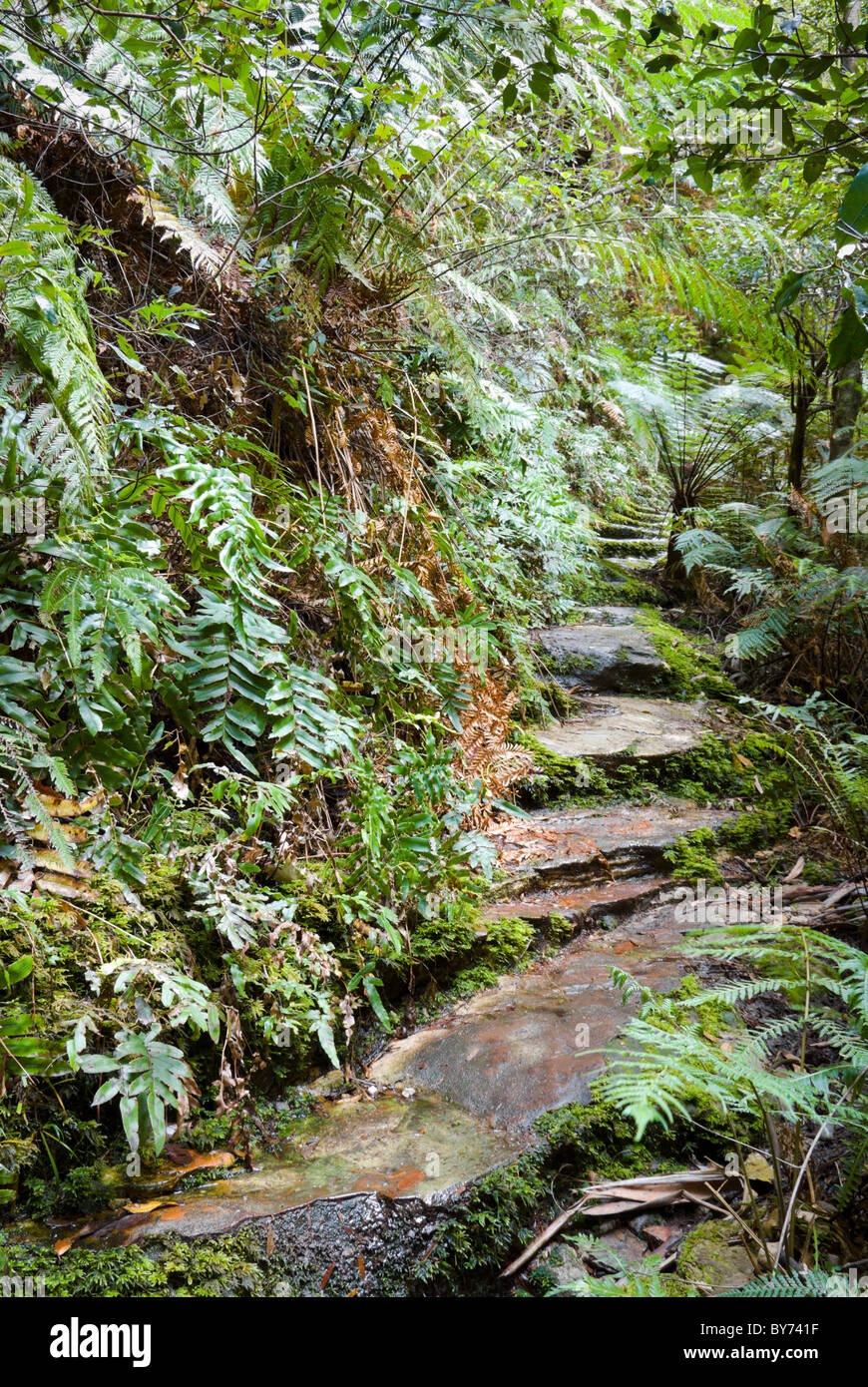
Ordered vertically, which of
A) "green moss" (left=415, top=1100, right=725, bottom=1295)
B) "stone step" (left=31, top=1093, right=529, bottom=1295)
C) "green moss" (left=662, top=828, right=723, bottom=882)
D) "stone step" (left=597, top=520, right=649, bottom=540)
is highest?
"stone step" (left=597, top=520, right=649, bottom=540)

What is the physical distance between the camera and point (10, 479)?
1.74 m

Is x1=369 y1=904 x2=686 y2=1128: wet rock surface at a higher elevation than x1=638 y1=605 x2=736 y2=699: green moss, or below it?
below

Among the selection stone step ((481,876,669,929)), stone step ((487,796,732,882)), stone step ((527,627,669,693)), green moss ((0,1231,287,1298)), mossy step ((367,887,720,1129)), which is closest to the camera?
green moss ((0,1231,287,1298))

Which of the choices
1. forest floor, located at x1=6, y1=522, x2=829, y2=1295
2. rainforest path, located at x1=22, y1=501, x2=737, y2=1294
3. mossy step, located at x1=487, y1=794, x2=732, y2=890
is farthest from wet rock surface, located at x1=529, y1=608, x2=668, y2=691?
forest floor, located at x1=6, y1=522, x2=829, y2=1295

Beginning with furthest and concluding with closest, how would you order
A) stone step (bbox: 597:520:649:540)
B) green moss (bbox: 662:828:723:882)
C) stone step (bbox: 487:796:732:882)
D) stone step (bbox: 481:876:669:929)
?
stone step (bbox: 597:520:649:540), green moss (bbox: 662:828:723:882), stone step (bbox: 487:796:732:882), stone step (bbox: 481:876:669:929)

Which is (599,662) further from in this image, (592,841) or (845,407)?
(845,407)

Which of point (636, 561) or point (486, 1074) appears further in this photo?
point (636, 561)

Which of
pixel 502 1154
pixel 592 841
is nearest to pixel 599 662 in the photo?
pixel 592 841

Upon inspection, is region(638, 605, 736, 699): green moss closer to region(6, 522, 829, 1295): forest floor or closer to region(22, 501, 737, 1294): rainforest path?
region(22, 501, 737, 1294): rainforest path

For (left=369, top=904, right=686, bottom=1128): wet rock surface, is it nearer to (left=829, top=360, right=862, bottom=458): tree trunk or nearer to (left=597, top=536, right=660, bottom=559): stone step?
(left=829, top=360, right=862, bottom=458): tree trunk

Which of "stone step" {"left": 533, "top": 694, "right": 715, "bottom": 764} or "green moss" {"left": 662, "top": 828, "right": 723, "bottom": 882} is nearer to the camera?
"green moss" {"left": 662, "top": 828, "right": 723, "bottom": 882}

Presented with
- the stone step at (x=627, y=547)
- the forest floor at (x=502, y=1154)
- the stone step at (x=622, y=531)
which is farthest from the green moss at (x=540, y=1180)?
the stone step at (x=622, y=531)

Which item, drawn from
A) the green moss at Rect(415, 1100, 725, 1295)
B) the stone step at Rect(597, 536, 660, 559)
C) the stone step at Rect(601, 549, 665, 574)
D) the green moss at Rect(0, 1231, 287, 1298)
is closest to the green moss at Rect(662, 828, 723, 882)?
the green moss at Rect(415, 1100, 725, 1295)
